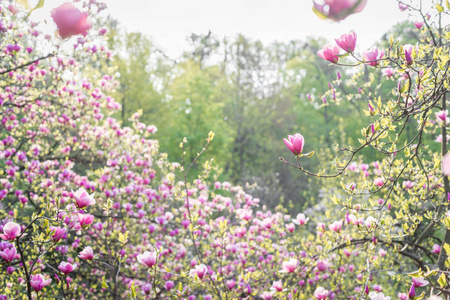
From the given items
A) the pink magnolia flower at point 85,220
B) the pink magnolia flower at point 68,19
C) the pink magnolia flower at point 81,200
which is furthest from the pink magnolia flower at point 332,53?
the pink magnolia flower at point 85,220

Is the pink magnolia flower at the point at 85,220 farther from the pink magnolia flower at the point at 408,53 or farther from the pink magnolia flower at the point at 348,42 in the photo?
the pink magnolia flower at the point at 408,53

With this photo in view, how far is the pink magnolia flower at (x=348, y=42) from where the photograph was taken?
4.81 ft

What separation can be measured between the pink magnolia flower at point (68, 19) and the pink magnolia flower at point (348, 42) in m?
1.08

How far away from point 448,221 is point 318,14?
53.5 inches

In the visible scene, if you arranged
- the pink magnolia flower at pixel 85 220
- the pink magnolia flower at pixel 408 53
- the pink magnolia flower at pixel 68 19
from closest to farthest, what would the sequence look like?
the pink magnolia flower at pixel 68 19 < the pink magnolia flower at pixel 408 53 < the pink magnolia flower at pixel 85 220

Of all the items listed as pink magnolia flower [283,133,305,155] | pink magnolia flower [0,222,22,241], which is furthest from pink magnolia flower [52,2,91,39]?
pink magnolia flower [0,222,22,241]

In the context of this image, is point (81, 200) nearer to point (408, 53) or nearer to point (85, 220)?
point (85, 220)

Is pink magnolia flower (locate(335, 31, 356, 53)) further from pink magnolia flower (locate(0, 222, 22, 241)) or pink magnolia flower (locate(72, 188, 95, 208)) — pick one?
pink magnolia flower (locate(0, 222, 22, 241))

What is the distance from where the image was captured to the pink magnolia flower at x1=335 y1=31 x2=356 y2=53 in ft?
4.81

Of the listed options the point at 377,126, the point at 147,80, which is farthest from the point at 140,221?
the point at 147,80

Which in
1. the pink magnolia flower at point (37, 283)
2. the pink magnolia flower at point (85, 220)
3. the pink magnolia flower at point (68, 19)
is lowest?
the pink magnolia flower at point (37, 283)

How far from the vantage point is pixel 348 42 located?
1.47 meters

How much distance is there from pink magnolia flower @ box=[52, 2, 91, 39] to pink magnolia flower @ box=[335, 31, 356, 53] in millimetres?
1078

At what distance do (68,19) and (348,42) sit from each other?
1122mm
